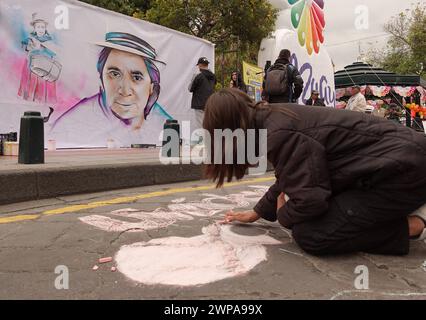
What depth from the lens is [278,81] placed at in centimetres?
632

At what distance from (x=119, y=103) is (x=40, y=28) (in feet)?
6.17

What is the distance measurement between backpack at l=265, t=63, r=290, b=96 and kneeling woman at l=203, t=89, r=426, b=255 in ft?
14.1

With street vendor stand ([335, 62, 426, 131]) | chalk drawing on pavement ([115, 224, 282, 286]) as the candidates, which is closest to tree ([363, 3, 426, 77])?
street vendor stand ([335, 62, 426, 131])

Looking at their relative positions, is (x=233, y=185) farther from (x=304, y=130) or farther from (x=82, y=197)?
(x=304, y=130)

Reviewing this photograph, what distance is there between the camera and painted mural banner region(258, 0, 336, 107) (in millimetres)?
11172

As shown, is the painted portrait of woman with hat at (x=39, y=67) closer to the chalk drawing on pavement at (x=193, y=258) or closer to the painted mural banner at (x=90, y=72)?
the painted mural banner at (x=90, y=72)

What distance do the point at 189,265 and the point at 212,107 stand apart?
780 millimetres

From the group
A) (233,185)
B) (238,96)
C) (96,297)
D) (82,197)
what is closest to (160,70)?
(233,185)

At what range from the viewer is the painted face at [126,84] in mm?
7391

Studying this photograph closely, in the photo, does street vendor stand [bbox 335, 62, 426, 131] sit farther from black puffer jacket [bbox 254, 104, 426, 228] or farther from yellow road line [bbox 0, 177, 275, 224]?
black puffer jacket [bbox 254, 104, 426, 228]

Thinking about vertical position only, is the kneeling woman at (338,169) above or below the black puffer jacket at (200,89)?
below

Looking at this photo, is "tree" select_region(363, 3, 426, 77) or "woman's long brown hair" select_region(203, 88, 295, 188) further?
"tree" select_region(363, 3, 426, 77)

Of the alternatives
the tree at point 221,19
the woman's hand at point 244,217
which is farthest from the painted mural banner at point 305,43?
the woman's hand at point 244,217

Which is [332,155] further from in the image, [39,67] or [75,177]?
[39,67]
